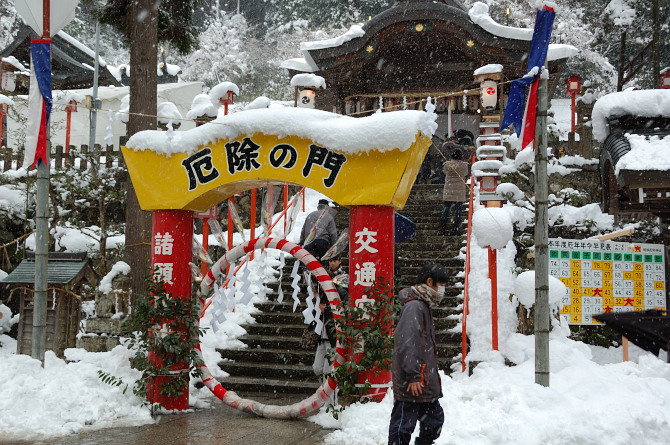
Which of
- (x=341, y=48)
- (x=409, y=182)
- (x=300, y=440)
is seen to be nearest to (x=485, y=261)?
(x=409, y=182)

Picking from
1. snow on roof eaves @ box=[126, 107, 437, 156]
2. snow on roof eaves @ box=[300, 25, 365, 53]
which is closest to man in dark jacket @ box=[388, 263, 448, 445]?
snow on roof eaves @ box=[126, 107, 437, 156]

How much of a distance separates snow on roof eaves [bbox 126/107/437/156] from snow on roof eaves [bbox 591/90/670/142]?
296 cm

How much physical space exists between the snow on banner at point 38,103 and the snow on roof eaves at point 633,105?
757 cm

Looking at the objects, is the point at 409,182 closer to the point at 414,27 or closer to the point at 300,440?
the point at 300,440

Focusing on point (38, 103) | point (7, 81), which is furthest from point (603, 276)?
point (7, 81)

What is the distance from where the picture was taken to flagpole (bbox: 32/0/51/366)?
296 inches

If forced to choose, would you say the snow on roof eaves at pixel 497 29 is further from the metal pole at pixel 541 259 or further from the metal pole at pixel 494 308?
the metal pole at pixel 541 259

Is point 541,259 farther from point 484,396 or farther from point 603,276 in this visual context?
point 603,276

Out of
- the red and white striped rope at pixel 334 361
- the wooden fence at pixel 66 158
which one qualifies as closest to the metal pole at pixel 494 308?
the red and white striped rope at pixel 334 361

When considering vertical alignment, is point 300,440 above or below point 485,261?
below

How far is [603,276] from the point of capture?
9250mm

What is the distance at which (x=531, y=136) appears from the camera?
670cm

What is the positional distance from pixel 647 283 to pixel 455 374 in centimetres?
337

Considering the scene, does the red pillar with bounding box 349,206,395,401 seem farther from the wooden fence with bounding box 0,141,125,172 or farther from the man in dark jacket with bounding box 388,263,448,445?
the wooden fence with bounding box 0,141,125,172
